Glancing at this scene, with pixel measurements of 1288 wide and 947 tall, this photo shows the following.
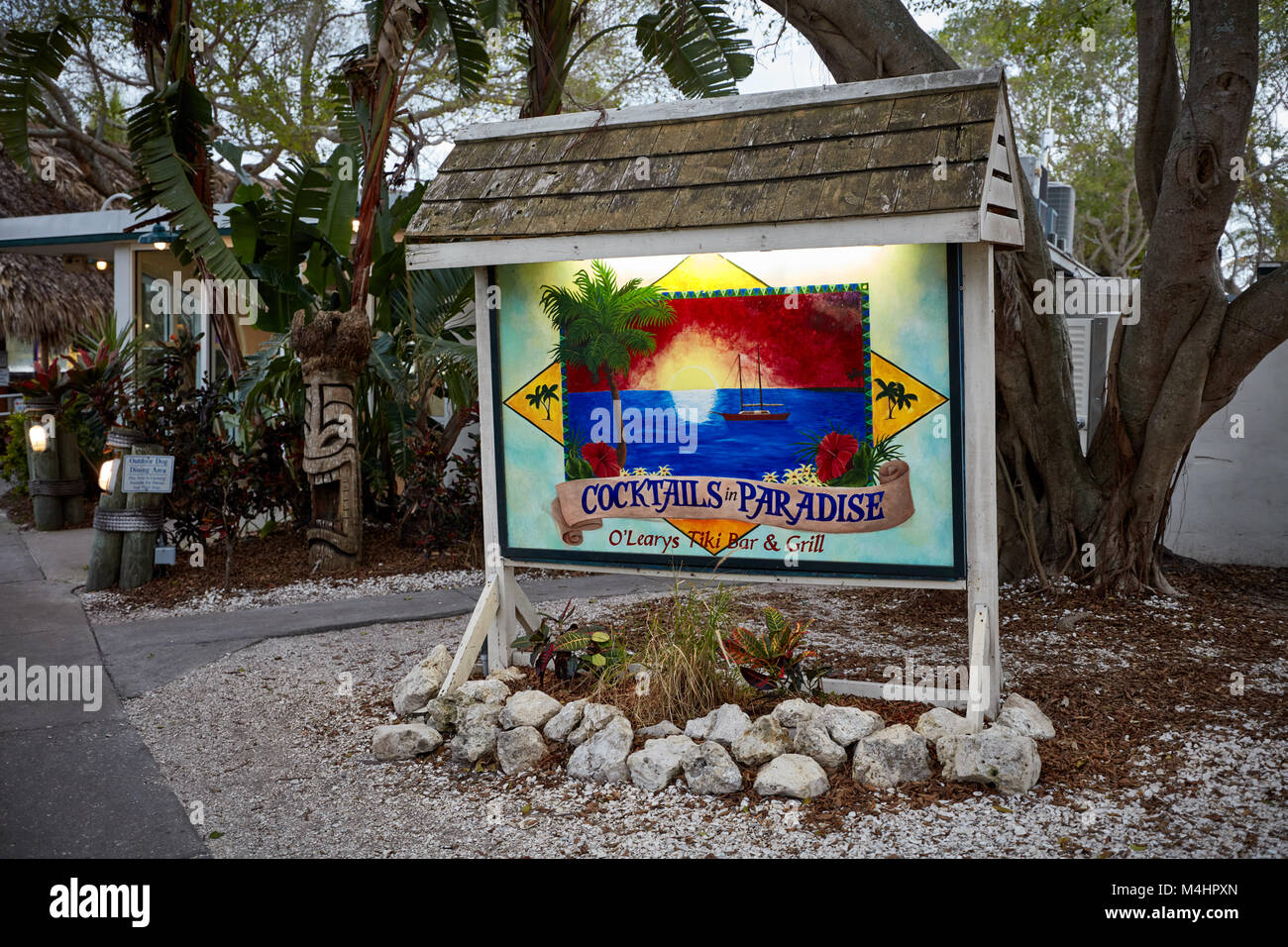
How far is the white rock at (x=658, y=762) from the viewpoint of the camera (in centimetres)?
442

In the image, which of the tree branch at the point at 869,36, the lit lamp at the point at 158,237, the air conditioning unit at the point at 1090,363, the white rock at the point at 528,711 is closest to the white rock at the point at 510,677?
the white rock at the point at 528,711

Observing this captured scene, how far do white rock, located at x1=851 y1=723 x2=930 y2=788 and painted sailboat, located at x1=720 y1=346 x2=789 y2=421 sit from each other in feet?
5.29

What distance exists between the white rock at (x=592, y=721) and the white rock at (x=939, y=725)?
136cm

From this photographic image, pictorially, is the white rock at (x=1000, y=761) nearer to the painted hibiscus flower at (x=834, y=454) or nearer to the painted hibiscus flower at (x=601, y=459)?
the painted hibiscus flower at (x=834, y=454)

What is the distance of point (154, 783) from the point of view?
4.65 m

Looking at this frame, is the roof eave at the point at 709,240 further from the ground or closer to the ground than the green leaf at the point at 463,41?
closer to the ground

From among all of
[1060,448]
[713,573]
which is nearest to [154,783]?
[713,573]

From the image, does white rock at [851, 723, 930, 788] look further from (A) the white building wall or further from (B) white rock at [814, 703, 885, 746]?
(A) the white building wall

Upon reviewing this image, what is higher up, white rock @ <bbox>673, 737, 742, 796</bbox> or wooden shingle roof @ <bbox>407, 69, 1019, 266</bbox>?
wooden shingle roof @ <bbox>407, 69, 1019, 266</bbox>

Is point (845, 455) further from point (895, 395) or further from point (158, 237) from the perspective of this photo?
point (158, 237)

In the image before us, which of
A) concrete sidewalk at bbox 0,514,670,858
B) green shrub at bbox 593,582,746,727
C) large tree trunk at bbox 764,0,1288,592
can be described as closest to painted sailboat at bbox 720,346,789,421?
green shrub at bbox 593,582,746,727

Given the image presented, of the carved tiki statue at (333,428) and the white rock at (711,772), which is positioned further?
the carved tiki statue at (333,428)

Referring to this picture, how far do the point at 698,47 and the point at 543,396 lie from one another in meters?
4.49

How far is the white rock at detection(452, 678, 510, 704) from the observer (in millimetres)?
5160
